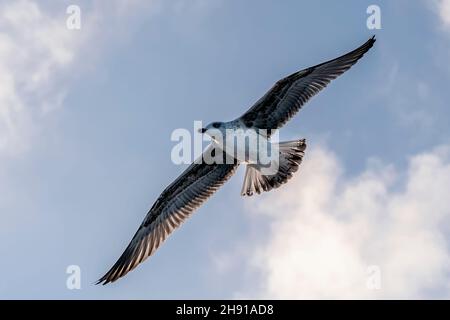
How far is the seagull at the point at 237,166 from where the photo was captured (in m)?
14.9

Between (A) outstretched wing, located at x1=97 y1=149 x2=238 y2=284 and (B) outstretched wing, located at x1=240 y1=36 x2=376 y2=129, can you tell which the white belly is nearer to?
(B) outstretched wing, located at x1=240 y1=36 x2=376 y2=129

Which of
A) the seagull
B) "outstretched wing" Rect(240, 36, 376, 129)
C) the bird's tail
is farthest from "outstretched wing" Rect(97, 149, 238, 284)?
"outstretched wing" Rect(240, 36, 376, 129)

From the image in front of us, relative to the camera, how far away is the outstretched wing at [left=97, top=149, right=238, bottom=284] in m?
15.8

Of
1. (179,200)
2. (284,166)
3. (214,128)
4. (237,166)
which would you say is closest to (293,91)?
(284,166)

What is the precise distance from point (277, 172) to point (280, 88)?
5.82 feet

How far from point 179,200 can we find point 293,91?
140 inches

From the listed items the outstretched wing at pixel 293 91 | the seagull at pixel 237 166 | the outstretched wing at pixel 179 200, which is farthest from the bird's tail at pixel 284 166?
the outstretched wing at pixel 179 200

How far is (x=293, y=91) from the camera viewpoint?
49.5 feet

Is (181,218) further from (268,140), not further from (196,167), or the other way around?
(268,140)

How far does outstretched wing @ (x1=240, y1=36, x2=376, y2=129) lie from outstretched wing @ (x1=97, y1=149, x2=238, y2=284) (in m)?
1.44

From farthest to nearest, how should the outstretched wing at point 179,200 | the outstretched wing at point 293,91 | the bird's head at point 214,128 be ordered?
the outstretched wing at point 179,200 → the outstretched wing at point 293,91 → the bird's head at point 214,128

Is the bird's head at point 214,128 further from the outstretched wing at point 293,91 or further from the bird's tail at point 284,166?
the bird's tail at point 284,166

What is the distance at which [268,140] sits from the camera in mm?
14898
